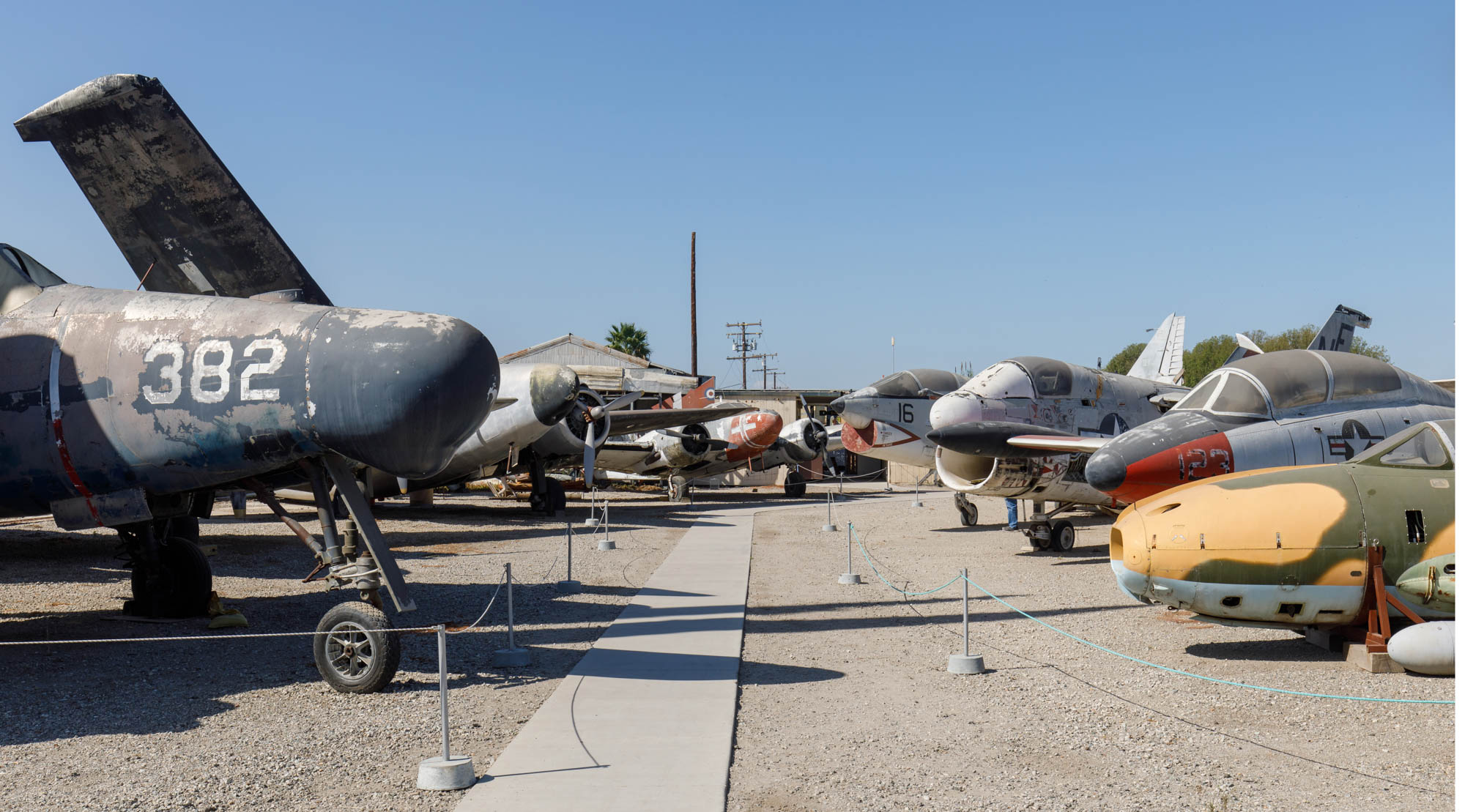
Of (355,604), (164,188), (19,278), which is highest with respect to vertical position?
(164,188)

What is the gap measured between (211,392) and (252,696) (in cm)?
206

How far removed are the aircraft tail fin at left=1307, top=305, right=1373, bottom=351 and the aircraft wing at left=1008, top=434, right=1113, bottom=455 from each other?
681cm

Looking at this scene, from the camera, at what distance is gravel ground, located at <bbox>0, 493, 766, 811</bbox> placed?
4887 millimetres

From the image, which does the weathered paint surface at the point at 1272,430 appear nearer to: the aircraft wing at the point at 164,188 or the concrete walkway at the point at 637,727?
the concrete walkway at the point at 637,727

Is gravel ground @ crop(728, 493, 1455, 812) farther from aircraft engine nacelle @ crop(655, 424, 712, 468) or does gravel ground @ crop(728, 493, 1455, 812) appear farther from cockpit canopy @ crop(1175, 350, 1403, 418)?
aircraft engine nacelle @ crop(655, 424, 712, 468)

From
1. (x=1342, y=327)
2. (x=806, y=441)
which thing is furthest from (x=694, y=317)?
(x=1342, y=327)

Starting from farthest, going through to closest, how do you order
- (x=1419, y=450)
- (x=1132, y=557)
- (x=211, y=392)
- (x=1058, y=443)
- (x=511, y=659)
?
(x=1058, y=443) → (x=1419, y=450) → (x=511, y=659) → (x=1132, y=557) → (x=211, y=392)

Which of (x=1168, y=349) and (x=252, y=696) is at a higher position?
(x=1168, y=349)

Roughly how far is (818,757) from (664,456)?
81.2 feet

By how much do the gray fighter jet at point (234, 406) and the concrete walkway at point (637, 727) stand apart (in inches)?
60.5

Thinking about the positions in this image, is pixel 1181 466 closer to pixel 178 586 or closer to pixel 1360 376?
pixel 1360 376

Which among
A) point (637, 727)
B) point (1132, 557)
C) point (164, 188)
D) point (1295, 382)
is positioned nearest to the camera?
point (637, 727)

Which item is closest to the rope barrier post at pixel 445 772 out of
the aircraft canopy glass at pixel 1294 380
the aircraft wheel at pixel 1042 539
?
the aircraft canopy glass at pixel 1294 380

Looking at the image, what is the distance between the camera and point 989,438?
14.0 meters
